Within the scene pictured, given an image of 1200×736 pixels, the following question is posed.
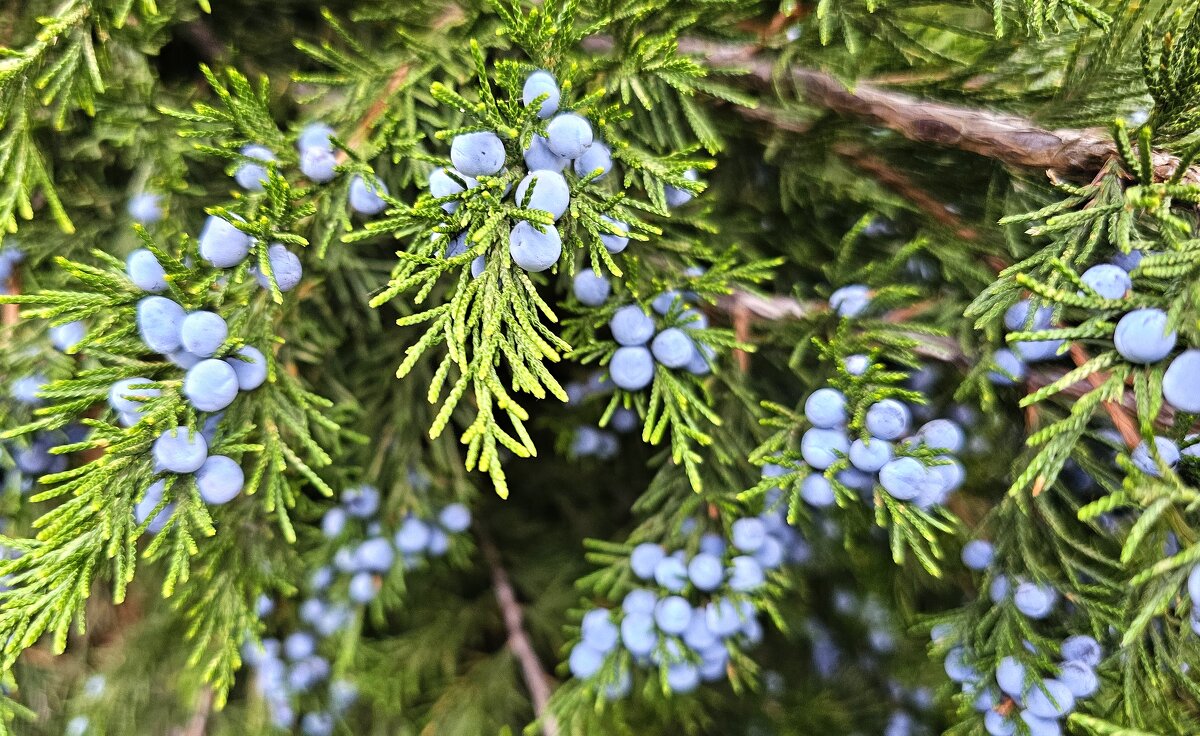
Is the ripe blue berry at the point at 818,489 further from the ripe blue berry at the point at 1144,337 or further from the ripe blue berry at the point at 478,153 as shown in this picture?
the ripe blue berry at the point at 478,153

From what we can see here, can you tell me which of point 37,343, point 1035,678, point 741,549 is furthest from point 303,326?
point 1035,678

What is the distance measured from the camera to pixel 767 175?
4.42ft

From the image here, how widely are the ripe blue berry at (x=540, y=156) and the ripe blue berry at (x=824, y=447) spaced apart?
0.50 meters

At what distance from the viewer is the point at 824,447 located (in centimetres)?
92

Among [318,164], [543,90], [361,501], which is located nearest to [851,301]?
[543,90]

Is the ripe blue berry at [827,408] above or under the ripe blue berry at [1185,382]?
under

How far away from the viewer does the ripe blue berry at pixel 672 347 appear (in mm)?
974

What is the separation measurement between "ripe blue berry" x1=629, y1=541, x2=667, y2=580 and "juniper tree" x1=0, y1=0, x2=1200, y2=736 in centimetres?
2

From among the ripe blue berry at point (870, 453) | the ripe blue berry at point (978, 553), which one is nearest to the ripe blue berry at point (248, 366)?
the ripe blue berry at point (870, 453)

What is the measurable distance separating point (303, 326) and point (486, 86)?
55 cm

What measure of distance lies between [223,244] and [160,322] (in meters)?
0.12

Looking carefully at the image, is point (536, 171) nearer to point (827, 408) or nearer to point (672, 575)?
point (827, 408)

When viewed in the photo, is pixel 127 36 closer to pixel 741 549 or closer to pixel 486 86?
pixel 486 86

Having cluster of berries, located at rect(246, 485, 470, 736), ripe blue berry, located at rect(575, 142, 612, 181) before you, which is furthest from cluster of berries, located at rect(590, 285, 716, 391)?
cluster of berries, located at rect(246, 485, 470, 736)
